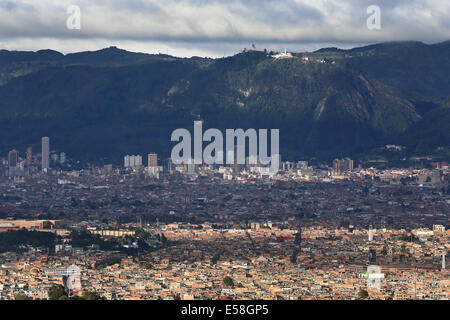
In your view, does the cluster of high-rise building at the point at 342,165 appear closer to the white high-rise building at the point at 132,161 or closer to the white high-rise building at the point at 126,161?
the white high-rise building at the point at 132,161

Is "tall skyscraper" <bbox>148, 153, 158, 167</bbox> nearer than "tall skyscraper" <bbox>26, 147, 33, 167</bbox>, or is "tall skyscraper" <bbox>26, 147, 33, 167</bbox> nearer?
"tall skyscraper" <bbox>148, 153, 158, 167</bbox>

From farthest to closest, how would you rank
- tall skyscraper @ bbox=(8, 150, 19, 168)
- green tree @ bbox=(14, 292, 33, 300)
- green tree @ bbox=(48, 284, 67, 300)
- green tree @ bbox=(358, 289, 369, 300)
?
tall skyscraper @ bbox=(8, 150, 19, 168)
green tree @ bbox=(358, 289, 369, 300)
green tree @ bbox=(14, 292, 33, 300)
green tree @ bbox=(48, 284, 67, 300)

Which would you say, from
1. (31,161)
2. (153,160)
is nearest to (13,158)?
(31,161)

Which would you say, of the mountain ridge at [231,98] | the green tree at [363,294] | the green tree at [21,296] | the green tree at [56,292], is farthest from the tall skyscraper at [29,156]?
the green tree at [363,294]

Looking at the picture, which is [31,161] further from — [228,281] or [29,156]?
[228,281]

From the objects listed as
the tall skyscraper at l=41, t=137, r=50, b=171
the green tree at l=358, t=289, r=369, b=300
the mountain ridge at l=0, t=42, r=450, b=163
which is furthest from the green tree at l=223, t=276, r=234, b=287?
the mountain ridge at l=0, t=42, r=450, b=163

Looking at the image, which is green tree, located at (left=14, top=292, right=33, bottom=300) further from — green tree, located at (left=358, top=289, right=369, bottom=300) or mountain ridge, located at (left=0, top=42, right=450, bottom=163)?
mountain ridge, located at (left=0, top=42, right=450, bottom=163)
